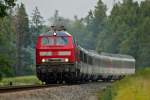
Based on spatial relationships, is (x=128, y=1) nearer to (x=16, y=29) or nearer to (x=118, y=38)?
(x=118, y=38)

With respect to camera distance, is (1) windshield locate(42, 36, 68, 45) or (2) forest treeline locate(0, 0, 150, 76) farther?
(2) forest treeline locate(0, 0, 150, 76)

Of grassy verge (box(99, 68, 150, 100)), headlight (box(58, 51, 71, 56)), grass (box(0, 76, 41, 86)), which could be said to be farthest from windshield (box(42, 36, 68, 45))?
grass (box(0, 76, 41, 86))

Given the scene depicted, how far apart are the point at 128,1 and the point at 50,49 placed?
5271 inches

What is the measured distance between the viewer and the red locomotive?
1556 inches

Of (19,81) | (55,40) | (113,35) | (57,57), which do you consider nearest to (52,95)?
(57,57)

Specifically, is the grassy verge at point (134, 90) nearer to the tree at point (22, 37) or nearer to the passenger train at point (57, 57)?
the passenger train at point (57, 57)

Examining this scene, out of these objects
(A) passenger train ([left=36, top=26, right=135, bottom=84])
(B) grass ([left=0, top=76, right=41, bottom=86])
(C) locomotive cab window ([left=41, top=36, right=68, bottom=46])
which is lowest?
(B) grass ([left=0, top=76, right=41, bottom=86])

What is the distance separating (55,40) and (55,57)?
1.30 metres

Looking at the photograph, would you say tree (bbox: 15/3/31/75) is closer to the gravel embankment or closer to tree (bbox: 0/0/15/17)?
tree (bbox: 0/0/15/17)

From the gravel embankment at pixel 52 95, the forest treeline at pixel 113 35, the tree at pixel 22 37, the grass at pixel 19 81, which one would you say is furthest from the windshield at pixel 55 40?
the tree at pixel 22 37

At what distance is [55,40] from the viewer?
40.6 meters

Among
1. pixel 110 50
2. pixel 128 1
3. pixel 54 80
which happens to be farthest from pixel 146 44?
pixel 54 80

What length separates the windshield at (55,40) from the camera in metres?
40.4

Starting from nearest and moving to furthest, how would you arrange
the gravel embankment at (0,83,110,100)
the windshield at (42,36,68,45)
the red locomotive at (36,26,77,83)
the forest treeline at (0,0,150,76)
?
the gravel embankment at (0,83,110,100)
the red locomotive at (36,26,77,83)
the windshield at (42,36,68,45)
the forest treeline at (0,0,150,76)
